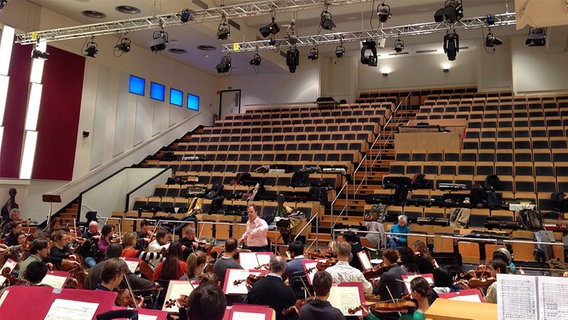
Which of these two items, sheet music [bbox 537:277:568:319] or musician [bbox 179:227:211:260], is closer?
sheet music [bbox 537:277:568:319]

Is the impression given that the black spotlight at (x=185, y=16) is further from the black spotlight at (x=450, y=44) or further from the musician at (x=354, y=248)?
the musician at (x=354, y=248)

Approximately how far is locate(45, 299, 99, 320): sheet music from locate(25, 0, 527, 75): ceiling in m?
10.6

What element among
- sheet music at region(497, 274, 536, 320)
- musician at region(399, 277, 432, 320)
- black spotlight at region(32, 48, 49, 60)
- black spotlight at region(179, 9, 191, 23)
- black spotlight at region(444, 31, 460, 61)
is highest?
black spotlight at region(179, 9, 191, 23)

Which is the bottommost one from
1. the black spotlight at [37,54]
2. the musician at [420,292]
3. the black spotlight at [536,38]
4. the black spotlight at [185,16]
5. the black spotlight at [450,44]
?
Answer: the musician at [420,292]

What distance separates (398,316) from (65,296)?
216 centimetres

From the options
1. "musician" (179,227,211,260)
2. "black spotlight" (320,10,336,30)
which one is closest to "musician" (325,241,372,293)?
"musician" (179,227,211,260)

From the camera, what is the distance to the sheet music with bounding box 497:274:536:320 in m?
2.00

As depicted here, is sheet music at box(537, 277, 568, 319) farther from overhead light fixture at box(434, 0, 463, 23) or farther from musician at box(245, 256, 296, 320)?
overhead light fixture at box(434, 0, 463, 23)

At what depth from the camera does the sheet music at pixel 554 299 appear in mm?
1968

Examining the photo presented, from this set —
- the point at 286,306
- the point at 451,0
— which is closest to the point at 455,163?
the point at 451,0

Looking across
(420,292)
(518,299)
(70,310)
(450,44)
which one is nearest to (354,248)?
(420,292)

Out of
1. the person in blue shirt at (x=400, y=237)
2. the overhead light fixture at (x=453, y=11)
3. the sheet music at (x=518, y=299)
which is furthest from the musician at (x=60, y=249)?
the overhead light fixture at (x=453, y=11)

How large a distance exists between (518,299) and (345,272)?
2.23m

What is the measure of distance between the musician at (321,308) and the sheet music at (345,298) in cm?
45
